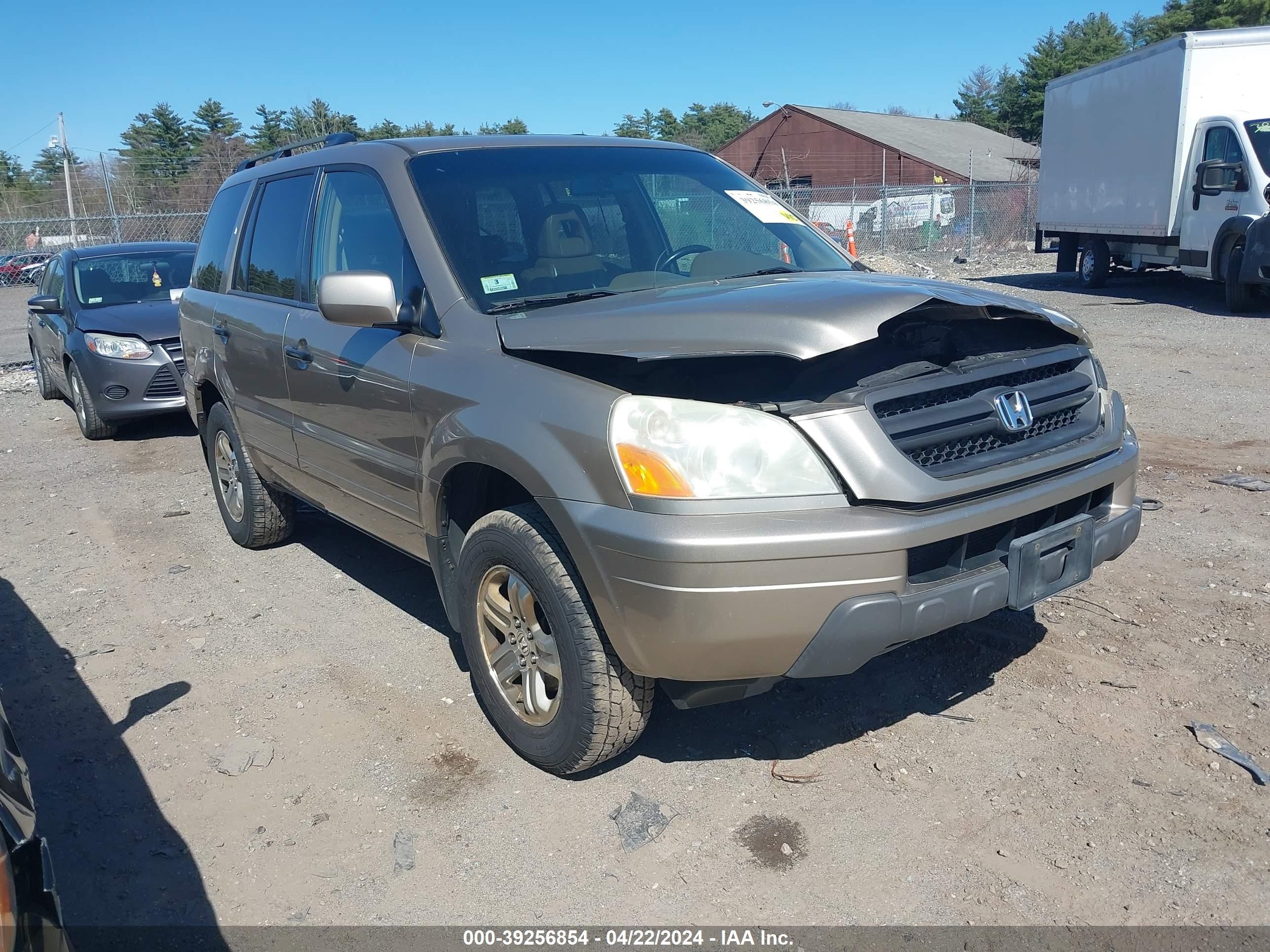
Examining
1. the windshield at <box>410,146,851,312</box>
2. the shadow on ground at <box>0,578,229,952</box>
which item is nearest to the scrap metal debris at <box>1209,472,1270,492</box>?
the windshield at <box>410,146,851,312</box>

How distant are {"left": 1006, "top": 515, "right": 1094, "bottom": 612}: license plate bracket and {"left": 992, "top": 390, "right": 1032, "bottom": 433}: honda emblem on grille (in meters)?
0.31

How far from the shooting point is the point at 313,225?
433cm

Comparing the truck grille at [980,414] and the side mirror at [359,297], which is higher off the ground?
the side mirror at [359,297]

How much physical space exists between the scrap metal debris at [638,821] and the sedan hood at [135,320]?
722cm

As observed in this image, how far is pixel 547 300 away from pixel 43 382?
10391 millimetres

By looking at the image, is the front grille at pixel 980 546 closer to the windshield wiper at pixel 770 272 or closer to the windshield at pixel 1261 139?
the windshield wiper at pixel 770 272

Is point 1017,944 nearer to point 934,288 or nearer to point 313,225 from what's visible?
point 934,288

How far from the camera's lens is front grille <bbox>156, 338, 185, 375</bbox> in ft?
29.1

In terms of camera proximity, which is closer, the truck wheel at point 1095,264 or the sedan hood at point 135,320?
the sedan hood at point 135,320

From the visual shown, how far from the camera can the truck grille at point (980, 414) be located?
9.03ft

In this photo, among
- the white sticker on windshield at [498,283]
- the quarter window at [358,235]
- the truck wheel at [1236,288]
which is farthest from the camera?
the truck wheel at [1236,288]

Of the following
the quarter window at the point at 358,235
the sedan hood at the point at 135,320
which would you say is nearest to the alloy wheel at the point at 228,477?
the quarter window at the point at 358,235

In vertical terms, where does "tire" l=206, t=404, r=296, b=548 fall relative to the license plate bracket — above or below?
below

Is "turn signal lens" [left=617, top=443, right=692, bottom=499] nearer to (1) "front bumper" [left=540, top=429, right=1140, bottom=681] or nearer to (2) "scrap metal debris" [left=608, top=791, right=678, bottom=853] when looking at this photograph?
(1) "front bumper" [left=540, top=429, right=1140, bottom=681]
